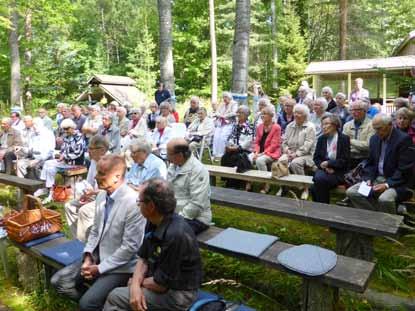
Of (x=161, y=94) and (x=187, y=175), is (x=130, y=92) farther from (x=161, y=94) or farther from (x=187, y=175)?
(x=187, y=175)

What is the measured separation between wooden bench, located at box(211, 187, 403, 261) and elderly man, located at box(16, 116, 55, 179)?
4.30 m

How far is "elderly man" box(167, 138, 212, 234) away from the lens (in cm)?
300

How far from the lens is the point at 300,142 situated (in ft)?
16.8

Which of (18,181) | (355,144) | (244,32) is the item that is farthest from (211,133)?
(18,181)

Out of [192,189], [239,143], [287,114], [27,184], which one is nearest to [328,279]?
[192,189]

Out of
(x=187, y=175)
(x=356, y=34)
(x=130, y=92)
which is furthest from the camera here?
(x=356, y=34)

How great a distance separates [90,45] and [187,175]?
30860 millimetres

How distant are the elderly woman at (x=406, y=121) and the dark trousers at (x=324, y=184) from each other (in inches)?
35.6

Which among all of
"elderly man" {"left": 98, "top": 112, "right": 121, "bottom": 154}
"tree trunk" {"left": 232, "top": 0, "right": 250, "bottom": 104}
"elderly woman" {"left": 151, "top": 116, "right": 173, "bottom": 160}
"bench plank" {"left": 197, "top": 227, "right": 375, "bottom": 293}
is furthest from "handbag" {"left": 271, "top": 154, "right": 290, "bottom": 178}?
"tree trunk" {"left": 232, "top": 0, "right": 250, "bottom": 104}

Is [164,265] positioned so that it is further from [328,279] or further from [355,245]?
[355,245]

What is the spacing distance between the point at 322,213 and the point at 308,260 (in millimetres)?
891

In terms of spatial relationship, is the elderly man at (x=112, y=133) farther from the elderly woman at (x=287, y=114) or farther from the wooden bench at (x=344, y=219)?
the wooden bench at (x=344, y=219)

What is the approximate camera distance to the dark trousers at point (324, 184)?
415 cm

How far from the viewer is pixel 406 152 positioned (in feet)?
12.0
